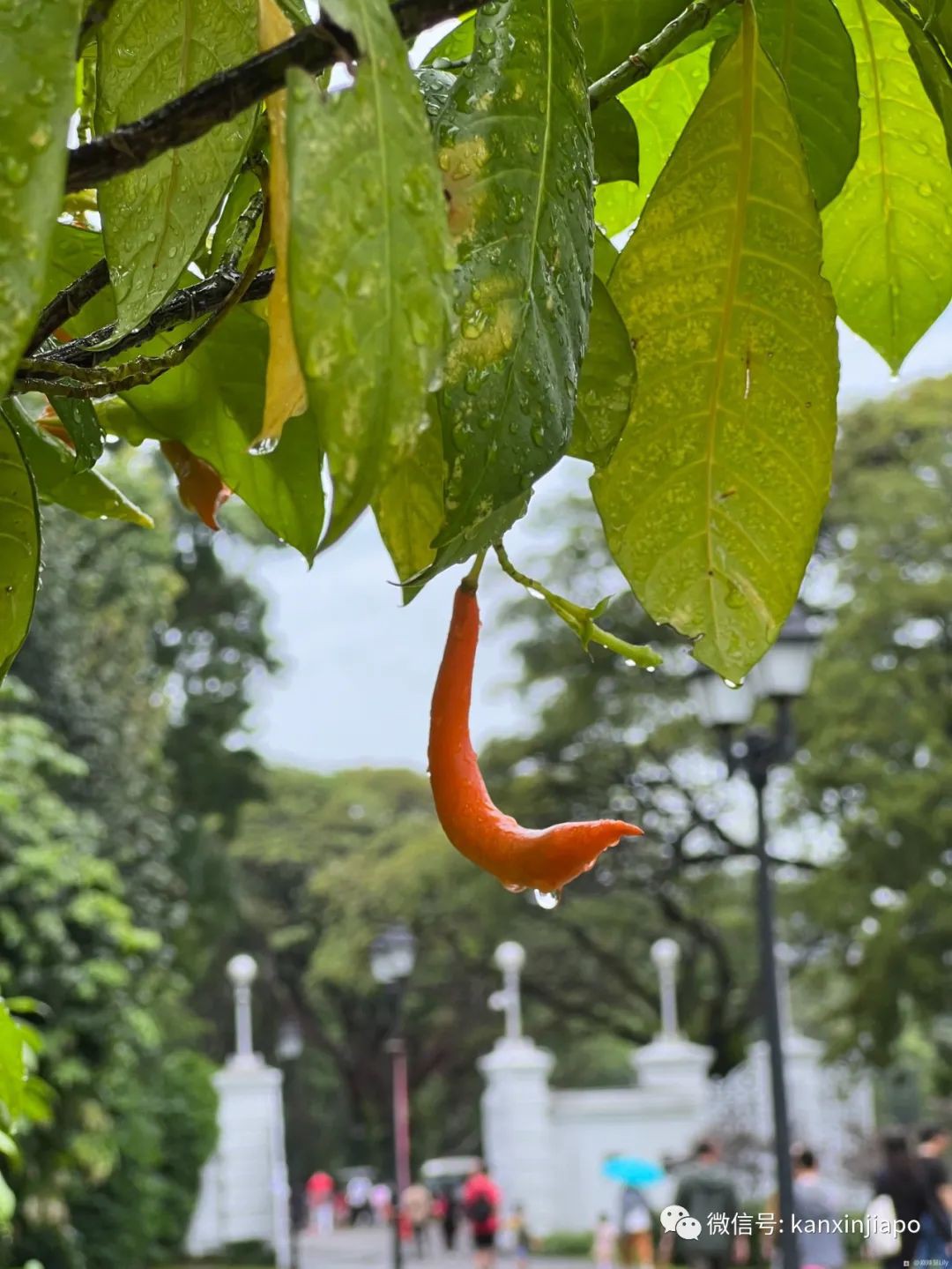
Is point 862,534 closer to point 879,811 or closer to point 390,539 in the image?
point 879,811

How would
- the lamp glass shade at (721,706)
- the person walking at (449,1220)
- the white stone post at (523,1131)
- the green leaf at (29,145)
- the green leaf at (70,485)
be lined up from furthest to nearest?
the person walking at (449,1220)
the white stone post at (523,1131)
the lamp glass shade at (721,706)
the green leaf at (70,485)
the green leaf at (29,145)

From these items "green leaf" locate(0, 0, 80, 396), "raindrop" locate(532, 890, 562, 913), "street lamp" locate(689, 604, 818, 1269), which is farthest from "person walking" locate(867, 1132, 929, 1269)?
"green leaf" locate(0, 0, 80, 396)

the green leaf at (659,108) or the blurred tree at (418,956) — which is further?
the blurred tree at (418,956)

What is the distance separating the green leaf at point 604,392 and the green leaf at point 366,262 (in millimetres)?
159

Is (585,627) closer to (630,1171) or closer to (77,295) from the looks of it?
(77,295)

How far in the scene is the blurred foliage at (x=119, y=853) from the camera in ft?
27.9

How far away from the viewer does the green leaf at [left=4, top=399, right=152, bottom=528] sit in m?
0.60

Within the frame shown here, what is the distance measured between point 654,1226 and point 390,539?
1330 cm

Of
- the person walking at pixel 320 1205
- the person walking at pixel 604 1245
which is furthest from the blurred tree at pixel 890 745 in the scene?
the person walking at pixel 320 1205

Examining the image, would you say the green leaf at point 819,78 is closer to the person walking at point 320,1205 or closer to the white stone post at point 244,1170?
the white stone post at point 244,1170

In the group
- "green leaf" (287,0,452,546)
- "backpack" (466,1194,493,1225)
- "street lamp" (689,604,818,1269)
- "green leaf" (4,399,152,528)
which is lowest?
"backpack" (466,1194,493,1225)

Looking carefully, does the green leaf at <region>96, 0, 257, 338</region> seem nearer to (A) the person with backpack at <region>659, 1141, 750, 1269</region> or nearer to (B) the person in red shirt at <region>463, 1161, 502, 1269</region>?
(A) the person with backpack at <region>659, 1141, 750, 1269</region>

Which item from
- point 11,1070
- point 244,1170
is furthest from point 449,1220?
point 11,1070

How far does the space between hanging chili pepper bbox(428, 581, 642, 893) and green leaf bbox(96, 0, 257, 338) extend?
A: 4.0 inches
